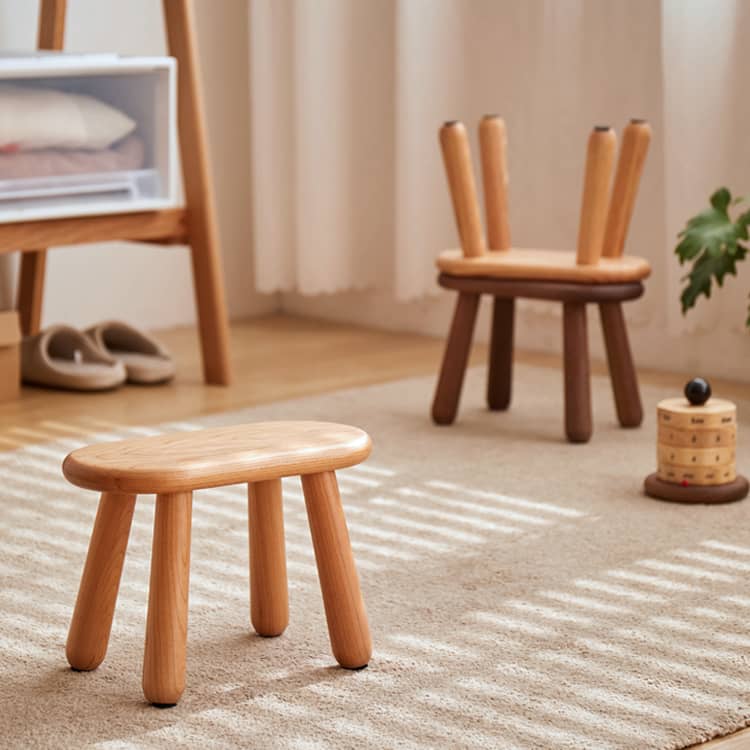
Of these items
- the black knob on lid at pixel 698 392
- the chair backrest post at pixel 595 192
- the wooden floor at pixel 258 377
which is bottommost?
the wooden floor at pixel 258 377

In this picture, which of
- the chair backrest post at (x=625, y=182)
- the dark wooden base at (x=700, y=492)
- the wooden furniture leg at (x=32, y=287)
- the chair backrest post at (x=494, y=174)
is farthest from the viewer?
the wooden furniture leg at (x=32, y=287)

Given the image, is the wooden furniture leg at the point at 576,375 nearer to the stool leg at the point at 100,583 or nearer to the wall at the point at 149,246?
the stool leg at the point at 100,583

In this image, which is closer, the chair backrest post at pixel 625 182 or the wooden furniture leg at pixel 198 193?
the chair backrest post at pixel 625 182

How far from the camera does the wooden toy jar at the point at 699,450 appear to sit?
1.91 metres

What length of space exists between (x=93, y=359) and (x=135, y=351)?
14cm

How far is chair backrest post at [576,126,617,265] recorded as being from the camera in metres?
2.17

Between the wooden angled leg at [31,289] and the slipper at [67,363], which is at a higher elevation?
the wooden angled leg at [31,289]

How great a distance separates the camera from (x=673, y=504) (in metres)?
1.92

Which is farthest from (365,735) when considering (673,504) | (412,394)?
(412,394)

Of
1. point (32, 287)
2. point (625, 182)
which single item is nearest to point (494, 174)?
point (625, 182)

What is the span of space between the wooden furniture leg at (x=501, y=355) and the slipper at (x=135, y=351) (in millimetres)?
669

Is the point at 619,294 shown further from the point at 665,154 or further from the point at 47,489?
the point at 47,489

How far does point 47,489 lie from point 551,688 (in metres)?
0.96

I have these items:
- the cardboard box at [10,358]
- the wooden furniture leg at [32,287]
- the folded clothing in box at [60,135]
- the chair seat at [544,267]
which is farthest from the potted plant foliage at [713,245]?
the wooden furniture leg at [32,287]
